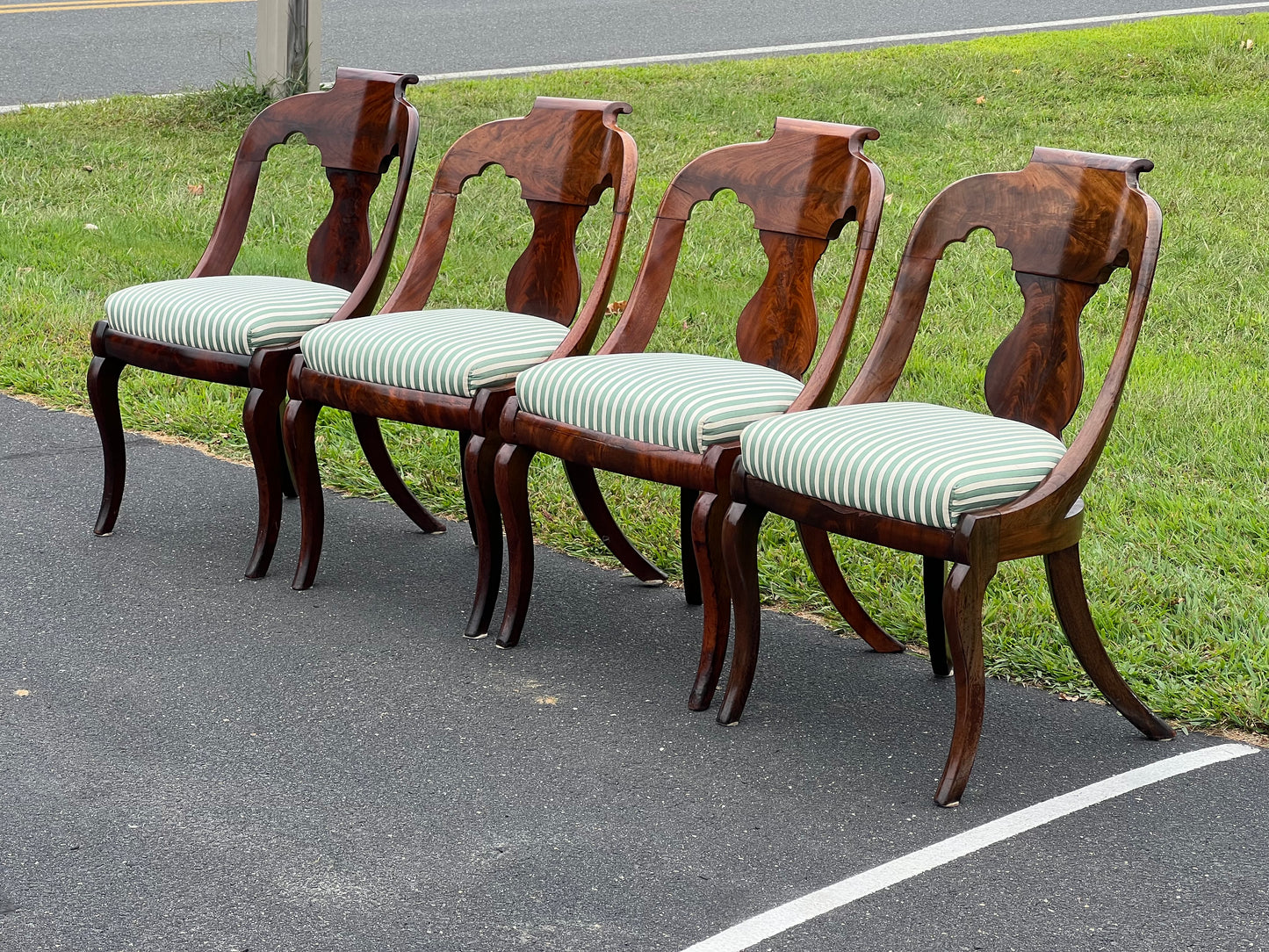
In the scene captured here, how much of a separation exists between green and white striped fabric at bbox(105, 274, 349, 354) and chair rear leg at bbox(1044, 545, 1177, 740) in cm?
212

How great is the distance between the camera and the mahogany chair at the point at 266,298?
4355mm

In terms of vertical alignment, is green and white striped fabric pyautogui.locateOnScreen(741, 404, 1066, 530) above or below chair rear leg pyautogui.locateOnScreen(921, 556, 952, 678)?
above

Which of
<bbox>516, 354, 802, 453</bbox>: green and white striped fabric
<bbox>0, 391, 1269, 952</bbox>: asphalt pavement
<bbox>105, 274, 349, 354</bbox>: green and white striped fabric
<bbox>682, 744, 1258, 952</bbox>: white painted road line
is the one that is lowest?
<bbox>0, 391, 1269, 952</bbox>: asphalt pavement

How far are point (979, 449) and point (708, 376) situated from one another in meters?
0.75

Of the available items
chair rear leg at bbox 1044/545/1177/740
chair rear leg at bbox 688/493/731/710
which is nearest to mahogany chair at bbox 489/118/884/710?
chair rear leg at bbox 688/493/731/710

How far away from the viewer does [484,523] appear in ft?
13.2

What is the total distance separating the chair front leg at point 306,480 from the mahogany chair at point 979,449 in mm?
1344

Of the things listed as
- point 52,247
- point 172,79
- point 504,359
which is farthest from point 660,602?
point 172,79

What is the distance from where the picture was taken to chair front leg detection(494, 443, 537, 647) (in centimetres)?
390

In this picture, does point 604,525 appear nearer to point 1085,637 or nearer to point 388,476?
point 388,476

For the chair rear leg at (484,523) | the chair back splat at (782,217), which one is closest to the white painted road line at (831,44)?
the chair back splat at (782,217)

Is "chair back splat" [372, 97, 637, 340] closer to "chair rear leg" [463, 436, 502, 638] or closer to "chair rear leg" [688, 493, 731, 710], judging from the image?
"chair rear leg" [463, 436, 502, 638]

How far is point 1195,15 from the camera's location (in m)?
13.5

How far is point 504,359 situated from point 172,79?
341 inches
